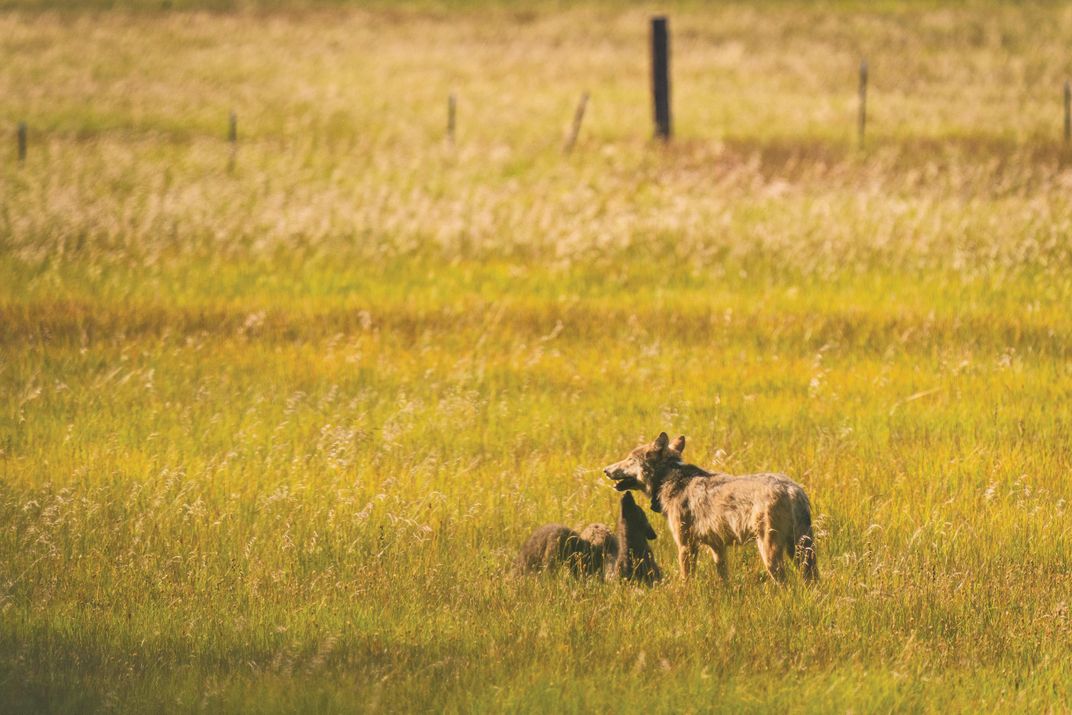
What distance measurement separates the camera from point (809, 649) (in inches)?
245

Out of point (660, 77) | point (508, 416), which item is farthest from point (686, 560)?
point (660, 77)

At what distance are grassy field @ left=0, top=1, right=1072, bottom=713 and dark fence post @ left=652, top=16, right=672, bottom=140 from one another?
4.56 ft

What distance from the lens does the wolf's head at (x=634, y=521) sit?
7.35 meters

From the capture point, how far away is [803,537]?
669 centimetres

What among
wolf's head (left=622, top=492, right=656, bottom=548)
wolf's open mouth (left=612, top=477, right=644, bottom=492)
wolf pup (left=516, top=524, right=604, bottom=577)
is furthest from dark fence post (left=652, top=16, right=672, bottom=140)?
wolf pup (left=516, top=524, right=604, bottom=577)

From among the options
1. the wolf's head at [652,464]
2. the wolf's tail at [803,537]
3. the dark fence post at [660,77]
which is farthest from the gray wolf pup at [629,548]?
the dark fence post at [660,77]

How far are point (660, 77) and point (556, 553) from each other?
73.1 ft

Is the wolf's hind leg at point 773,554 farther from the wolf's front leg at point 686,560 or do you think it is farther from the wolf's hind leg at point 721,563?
the wolf's front leg at point 686,560

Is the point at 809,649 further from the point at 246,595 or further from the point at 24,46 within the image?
the point at 24,46

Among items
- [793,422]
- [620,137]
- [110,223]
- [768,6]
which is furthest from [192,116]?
[768,6]

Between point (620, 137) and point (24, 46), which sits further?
point (24, 46)

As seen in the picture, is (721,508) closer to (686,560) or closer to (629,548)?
(686,560)

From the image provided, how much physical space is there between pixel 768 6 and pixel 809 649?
5794cm

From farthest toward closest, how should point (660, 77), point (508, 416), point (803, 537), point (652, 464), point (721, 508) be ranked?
1. point (660, 77)
2. point (508, 416)
3. point (652, 464)
4. point (721, 508)
5. point (803, 537)
